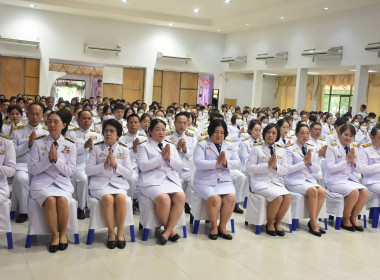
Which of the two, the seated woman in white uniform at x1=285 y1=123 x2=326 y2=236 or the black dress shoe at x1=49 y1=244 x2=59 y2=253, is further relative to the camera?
the seated woman in white uniform at x1=285 y1=123 x2=326 y2=236

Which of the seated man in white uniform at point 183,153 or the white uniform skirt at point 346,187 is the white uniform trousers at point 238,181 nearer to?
the seated man in white uniform at point 183,153

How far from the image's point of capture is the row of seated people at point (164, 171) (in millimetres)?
4074

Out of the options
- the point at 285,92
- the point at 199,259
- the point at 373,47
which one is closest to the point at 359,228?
the point at 199,259

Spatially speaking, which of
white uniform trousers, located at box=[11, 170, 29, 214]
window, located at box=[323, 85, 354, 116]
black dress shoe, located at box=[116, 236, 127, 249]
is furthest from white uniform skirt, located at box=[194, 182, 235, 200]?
window, located at box=[323, 85, 354, 116]

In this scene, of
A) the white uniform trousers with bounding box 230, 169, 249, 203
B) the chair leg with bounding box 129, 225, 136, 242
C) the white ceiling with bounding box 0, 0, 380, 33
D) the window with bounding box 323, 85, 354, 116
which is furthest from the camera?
the window with bounding box 323, 85, 354, 116

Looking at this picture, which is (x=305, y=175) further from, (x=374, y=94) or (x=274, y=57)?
(x=374, y=94)

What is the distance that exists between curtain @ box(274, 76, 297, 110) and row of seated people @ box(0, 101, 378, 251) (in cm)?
1574

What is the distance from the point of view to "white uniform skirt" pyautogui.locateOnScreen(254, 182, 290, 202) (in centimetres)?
475

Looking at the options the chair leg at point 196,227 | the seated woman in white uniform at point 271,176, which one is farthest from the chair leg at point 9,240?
the seated woman in white uniform at point 271,176

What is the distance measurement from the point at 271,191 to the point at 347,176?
1.26 m

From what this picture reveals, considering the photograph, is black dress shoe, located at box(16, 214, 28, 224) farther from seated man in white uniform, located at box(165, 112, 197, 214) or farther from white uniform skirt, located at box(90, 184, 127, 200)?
seated man in white uniform, located at box(165, 112, 197, 214)

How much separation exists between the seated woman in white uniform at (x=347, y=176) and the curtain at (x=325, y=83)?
13666mm

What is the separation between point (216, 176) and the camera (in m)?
4.77

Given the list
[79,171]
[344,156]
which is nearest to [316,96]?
[344,156]
